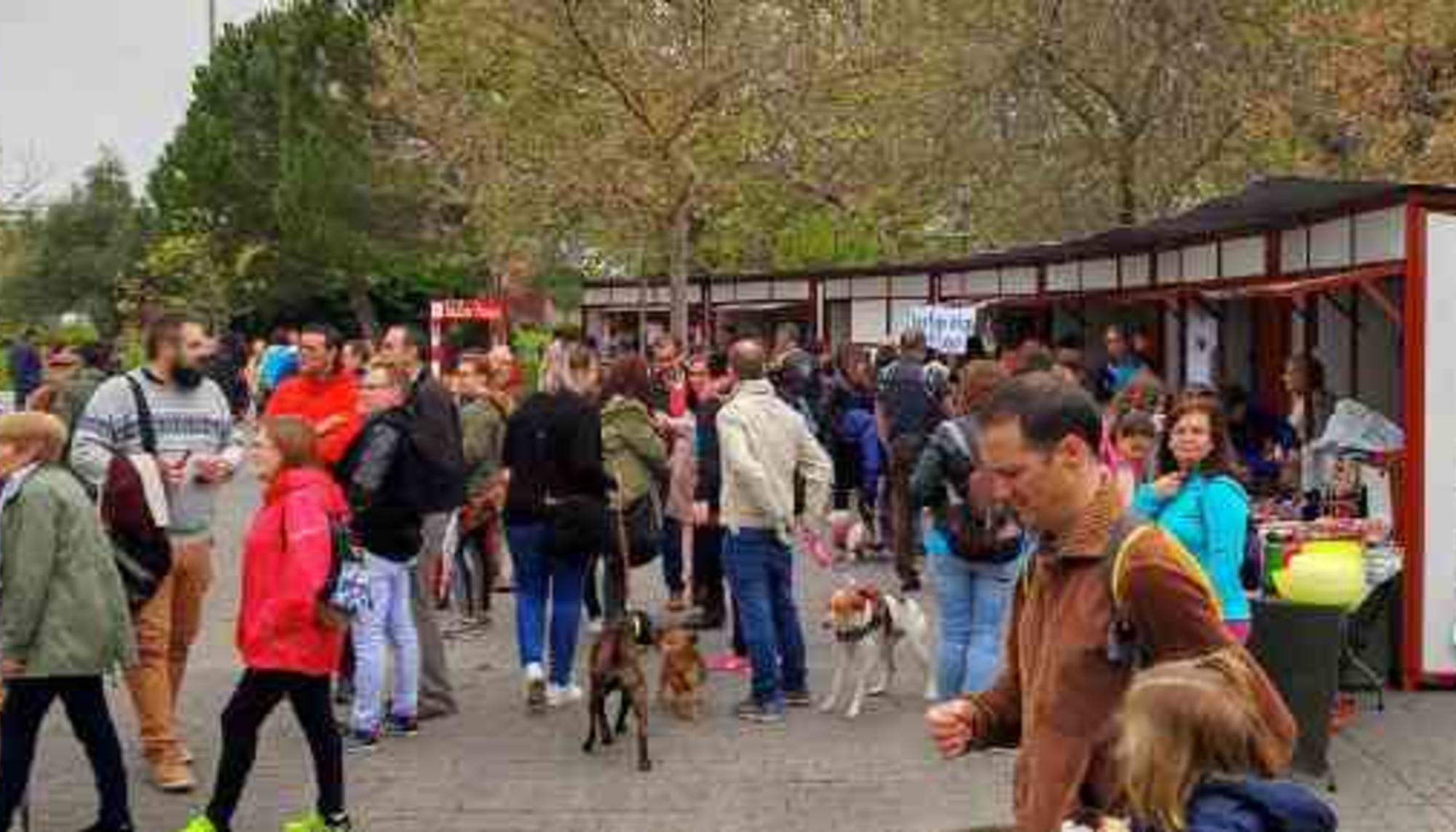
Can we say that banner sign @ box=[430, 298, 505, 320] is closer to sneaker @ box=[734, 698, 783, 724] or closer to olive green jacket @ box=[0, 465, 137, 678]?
sneaker @ box=[734, 698, 783, 724]

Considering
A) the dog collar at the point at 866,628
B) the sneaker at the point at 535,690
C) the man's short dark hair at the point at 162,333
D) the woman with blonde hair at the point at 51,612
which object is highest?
the man's short dark hair at the point at 162,333

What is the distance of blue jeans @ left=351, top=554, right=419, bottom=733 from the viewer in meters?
8.73

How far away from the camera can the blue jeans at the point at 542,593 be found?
978cm

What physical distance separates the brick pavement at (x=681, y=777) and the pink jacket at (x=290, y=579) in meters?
0.83

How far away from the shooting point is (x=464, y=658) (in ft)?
37.4

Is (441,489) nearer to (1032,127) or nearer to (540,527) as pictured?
(540,527)

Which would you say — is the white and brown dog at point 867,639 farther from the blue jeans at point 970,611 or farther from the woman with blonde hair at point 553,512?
the woman with blonde hair at point 553,512

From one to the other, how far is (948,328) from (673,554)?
31.1ft

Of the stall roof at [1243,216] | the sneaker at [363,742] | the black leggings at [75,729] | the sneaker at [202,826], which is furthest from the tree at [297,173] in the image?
the sneaker at [202,826]

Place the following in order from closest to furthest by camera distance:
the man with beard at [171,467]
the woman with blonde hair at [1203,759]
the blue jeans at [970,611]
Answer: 1. the woman with blonde hair at [1203,759]
2. the man with beard at [171,467]
3. the blue jeans at [970,611]

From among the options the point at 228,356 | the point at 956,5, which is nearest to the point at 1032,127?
the point at 956,5

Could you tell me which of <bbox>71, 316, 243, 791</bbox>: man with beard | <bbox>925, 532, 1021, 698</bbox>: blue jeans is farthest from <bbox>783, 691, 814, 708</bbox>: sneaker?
<bbox>71, 316, 243, 791</bbox>: man with beard

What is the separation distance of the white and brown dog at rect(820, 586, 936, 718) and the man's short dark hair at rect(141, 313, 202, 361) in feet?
10.9

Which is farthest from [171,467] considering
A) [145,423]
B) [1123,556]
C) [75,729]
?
[1123,556]
